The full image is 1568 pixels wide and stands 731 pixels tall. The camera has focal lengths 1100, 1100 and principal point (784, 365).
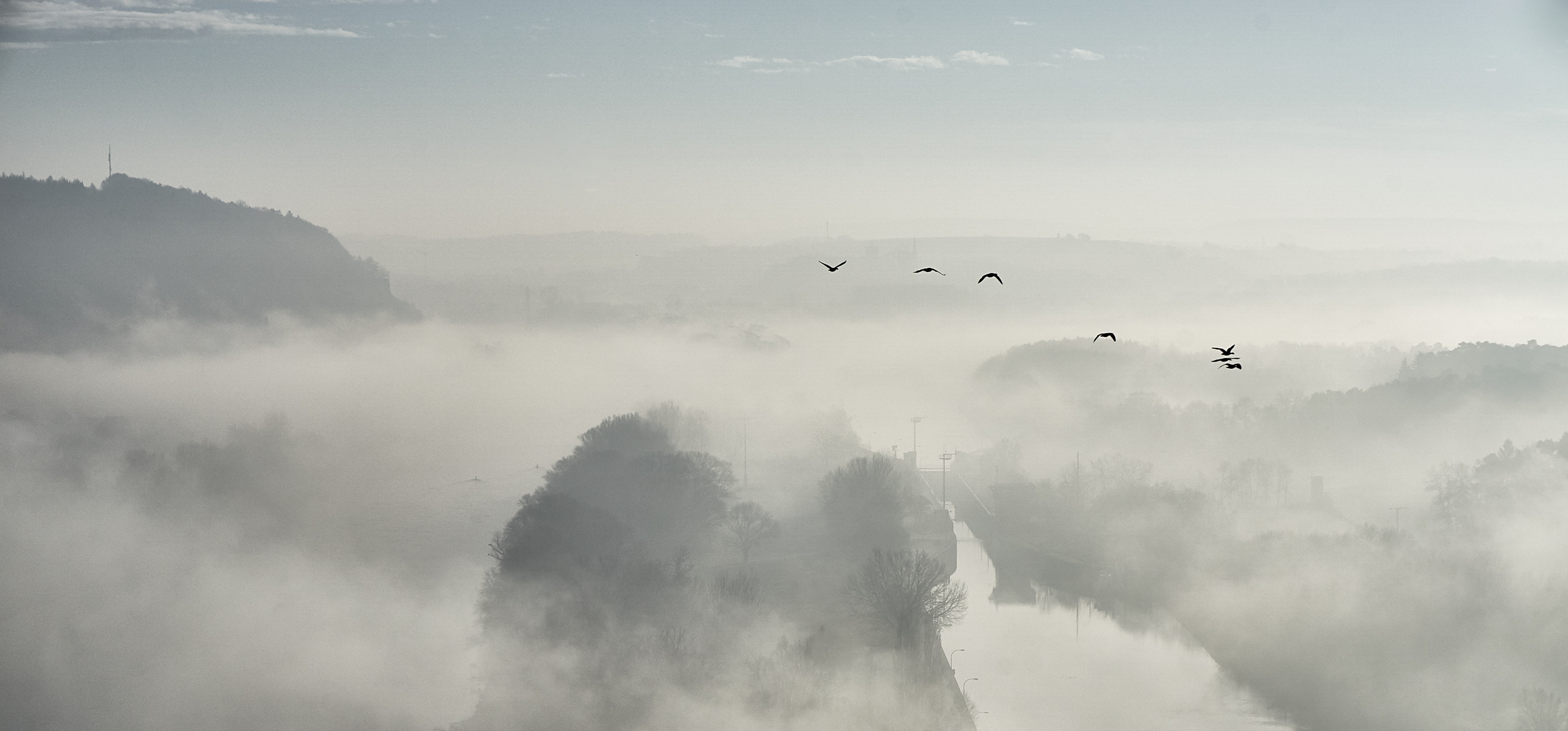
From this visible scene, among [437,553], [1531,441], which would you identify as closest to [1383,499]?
[1531,441]

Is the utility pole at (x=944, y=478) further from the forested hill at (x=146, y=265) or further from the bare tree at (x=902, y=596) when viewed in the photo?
the forested hill at (x=146, y=265)

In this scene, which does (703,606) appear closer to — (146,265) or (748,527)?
(748,527)

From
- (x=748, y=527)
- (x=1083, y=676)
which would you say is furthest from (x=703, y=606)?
(x=1083, y=676)

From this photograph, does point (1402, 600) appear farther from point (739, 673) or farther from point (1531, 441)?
point (1531, 441)

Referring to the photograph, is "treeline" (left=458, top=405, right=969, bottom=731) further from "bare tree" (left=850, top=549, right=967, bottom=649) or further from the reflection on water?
the reflection on water

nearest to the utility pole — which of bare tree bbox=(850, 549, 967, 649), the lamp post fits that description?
the lamp post

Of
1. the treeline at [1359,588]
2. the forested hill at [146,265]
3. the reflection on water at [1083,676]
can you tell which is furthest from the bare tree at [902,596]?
the forested hill at [146,265]
